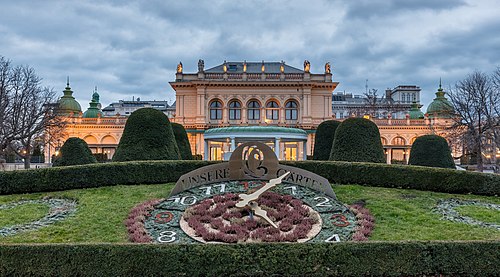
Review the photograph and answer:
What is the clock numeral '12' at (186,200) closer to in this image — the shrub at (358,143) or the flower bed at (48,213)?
the flower bed at (48,213)

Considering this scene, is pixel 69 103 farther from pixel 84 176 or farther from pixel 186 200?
pixel 186 200

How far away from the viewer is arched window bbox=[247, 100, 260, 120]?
56.3 meters

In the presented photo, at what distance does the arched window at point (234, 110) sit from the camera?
56438 millimetres

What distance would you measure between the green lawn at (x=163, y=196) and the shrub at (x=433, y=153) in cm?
628

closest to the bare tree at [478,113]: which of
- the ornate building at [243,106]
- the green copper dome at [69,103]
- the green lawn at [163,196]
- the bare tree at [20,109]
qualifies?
the ornate building at [243,106]

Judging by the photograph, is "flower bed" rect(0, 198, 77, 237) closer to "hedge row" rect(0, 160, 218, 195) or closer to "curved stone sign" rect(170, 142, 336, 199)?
"hedge row" rect(0, 160, 218, 195)

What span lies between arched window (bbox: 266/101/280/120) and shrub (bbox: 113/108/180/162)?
122ft

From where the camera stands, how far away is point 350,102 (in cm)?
10969

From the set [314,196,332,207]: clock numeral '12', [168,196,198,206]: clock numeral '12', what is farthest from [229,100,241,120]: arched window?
[314,196,332,207]: clock numeral '12'

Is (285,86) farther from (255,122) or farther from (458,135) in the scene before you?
(458,135)

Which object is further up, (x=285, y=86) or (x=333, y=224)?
(x=285, y=86)

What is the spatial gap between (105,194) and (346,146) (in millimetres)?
11828

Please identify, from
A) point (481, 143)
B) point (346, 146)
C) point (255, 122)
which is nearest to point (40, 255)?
point (346, 146)

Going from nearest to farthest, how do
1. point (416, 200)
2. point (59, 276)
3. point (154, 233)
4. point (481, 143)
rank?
point (59, 276) < point (154, 233) < point (416, 200) < point (481, 143)
